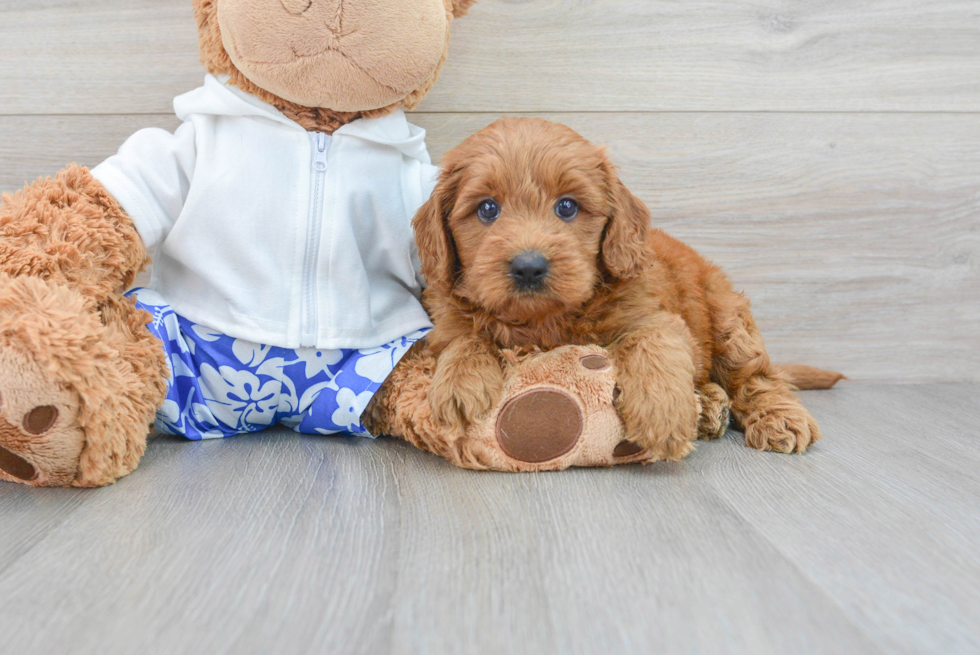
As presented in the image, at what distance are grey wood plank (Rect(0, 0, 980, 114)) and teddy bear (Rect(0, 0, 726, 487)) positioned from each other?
0.40 metres

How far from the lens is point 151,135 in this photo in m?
1.72

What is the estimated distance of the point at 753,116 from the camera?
227cm

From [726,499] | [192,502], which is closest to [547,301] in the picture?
[726,499]

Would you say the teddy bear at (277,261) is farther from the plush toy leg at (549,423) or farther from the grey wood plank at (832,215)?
the grey wood plank at (832,215)

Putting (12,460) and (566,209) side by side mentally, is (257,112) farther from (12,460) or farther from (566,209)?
(12,460)

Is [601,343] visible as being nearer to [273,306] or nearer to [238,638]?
[273,306]

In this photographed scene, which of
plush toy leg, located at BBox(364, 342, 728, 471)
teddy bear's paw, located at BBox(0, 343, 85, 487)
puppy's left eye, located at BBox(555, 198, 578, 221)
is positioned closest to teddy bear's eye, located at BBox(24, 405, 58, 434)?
teddy bear's paw, located at BBox(0, 343, 85, 487)

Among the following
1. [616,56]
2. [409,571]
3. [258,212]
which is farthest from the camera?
[616,56]

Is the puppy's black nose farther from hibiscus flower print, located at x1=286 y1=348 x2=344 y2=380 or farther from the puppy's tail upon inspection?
the puppy's tail

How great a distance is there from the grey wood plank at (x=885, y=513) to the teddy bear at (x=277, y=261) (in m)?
0.28

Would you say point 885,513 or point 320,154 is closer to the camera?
point 885,513

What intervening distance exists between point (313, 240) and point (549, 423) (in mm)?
713

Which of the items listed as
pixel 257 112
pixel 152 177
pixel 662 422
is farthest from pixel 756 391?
pixel 152 177

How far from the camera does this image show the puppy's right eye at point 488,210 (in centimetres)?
156
